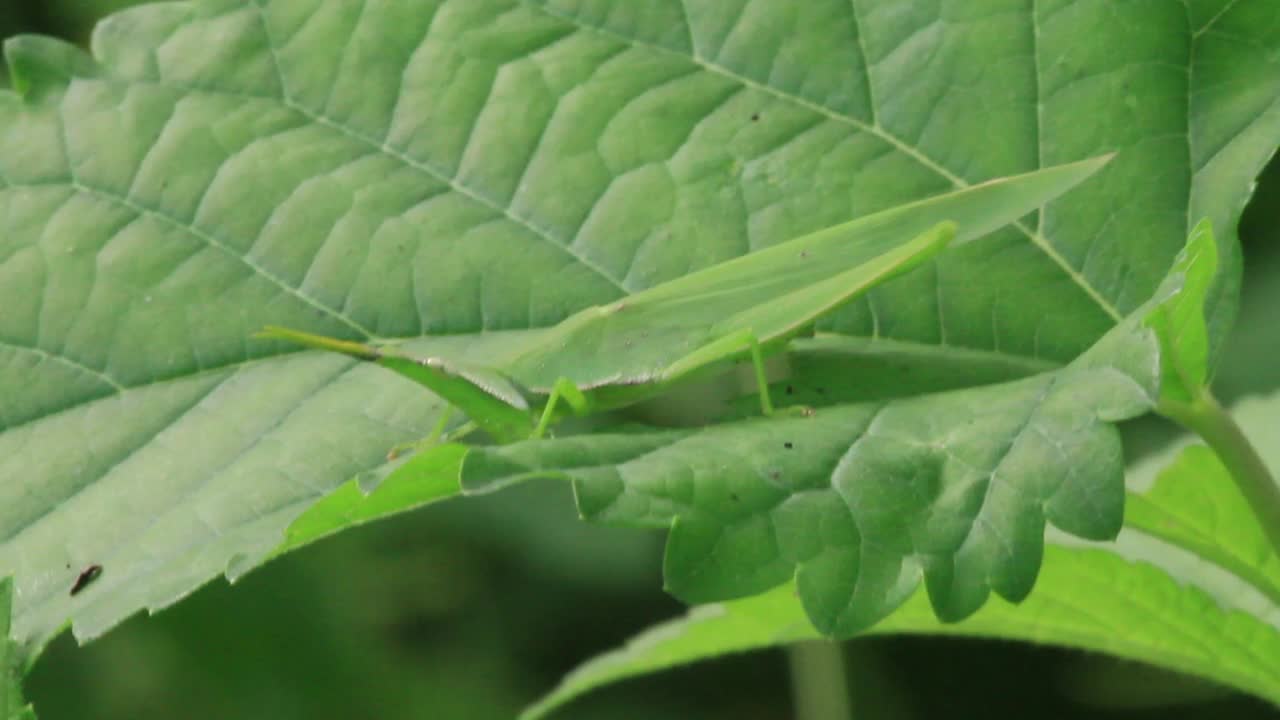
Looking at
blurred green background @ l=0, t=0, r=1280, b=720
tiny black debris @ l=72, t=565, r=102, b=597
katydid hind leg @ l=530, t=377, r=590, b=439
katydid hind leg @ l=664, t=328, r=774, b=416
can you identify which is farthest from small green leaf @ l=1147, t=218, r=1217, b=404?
blurred green background @ l=0, t=0, r=1280, b=720

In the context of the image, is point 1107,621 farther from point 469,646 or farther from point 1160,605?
point 469,646

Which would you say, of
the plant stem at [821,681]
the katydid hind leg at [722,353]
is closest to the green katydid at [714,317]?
the katydid hind leg at [722,353]

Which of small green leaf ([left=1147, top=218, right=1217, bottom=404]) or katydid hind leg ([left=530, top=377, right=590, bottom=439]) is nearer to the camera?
small green leaf ([left=1147, top=218, right=1217, bottom=404])

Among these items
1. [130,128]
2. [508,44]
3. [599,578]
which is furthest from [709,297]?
[599,578]

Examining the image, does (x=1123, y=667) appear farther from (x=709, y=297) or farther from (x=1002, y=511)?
(x=1002, y=511)

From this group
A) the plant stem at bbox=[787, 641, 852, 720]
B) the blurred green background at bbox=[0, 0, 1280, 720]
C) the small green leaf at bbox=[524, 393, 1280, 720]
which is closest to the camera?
the small green leaf at bbox=[524, 393, 1280, 720]

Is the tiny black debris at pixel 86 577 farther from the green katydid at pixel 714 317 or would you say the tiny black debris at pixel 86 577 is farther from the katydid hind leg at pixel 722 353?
the katydid hind leg at pixel 722 353

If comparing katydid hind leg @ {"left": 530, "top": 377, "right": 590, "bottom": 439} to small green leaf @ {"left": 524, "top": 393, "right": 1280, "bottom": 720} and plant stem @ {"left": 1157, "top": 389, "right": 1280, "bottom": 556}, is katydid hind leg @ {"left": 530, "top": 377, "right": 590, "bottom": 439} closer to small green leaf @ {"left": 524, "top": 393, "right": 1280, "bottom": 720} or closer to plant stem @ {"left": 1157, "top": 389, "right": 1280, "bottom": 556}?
small green leaf @ {"left": 524, "top": 393, "right": 1280, "bottom": 720}
